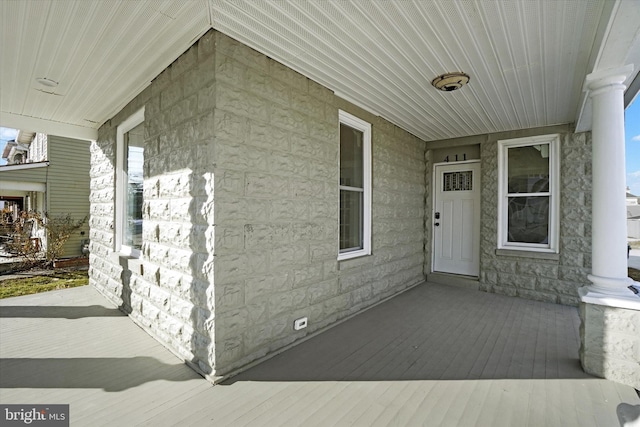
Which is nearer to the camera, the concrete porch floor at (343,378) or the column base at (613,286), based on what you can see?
the concrete porch floor at (343,378)

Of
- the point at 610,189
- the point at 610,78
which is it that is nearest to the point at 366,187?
the point at 610,189

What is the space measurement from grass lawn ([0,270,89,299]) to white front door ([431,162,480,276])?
676 centimetres

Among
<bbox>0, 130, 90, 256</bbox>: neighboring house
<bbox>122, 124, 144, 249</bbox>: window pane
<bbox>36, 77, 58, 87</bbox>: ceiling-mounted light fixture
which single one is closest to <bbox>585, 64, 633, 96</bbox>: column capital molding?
<bbox>122, 124, 144, 249</bbox>: window pane

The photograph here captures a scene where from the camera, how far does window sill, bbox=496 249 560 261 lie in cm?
465

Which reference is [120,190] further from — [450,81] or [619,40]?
[619,40]

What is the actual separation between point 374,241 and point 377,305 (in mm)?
921

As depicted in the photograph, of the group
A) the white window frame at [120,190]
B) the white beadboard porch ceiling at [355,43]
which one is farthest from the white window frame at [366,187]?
the white window frame at [120,190]

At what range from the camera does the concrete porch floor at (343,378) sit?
2.00 metres

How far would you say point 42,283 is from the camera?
19.1ft

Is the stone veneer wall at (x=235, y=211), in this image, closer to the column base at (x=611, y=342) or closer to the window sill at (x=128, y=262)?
the window sill at (x=128, y=262)

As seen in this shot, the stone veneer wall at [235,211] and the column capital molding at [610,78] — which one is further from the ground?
the column capital molding at [610,78]

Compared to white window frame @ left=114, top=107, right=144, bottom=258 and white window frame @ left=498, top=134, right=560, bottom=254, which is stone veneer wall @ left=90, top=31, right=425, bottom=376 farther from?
white window frame @ left=498, top=134, right=560, bottom=254

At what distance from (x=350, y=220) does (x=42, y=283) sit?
6161 mm

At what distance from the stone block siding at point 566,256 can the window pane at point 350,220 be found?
103 inches
